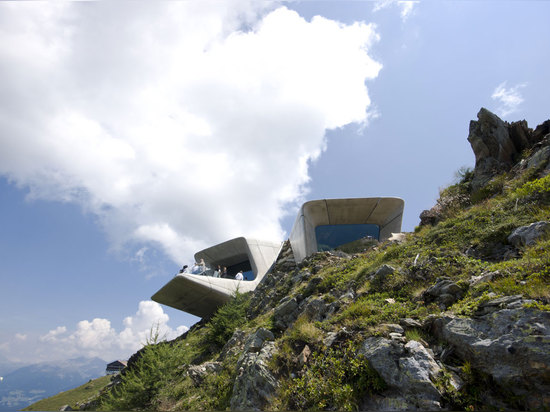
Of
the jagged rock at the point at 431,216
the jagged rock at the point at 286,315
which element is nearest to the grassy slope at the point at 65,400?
the jagged rock at the point at 286,315

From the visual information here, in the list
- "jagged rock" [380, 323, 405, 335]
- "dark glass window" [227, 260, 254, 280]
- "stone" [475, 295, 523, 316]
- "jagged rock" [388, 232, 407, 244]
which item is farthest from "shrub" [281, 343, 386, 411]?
"dark glass window" [227, 260, 254, 280]

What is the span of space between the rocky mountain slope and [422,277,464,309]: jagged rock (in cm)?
2

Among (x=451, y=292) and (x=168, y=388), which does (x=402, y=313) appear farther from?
(x=168, y=388)

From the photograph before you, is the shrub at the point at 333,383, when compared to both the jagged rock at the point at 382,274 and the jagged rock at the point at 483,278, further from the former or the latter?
the jagged rock at the point at 382,274

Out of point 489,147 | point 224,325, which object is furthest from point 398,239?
point 224,325

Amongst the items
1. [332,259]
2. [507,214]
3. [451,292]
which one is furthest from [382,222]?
[451,292]

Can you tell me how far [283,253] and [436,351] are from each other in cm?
1875

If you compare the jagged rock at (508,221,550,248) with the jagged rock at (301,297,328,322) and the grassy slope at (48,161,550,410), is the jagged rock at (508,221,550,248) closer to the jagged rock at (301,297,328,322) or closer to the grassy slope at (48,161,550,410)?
the grassy slope at (48,161,550,410)

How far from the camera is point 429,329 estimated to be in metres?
5.03

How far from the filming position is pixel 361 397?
458 cm

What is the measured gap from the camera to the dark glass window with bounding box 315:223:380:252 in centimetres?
1864

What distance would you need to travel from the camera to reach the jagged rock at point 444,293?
5.57 metres

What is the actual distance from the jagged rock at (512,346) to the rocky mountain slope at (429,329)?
1 centimetres

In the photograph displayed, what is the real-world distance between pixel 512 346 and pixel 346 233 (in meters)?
15.3
